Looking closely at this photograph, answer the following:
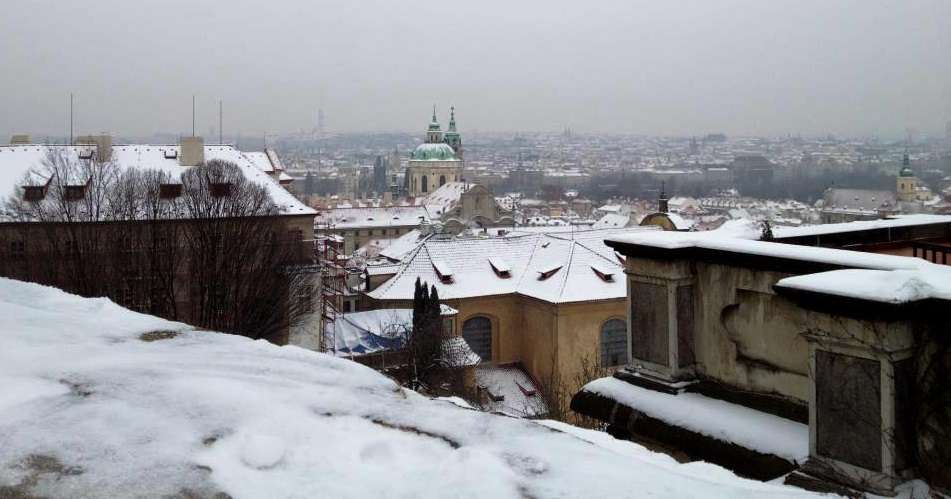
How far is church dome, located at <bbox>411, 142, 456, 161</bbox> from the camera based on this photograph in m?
141

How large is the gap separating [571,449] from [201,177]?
26737mm

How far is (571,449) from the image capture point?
340 cm

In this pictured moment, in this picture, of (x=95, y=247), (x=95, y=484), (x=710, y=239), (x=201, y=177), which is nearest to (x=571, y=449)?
(x=95, y=484)

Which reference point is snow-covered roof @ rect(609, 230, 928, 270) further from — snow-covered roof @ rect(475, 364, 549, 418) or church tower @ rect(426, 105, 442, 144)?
church tower @ rect(426, 105, 442, 144)

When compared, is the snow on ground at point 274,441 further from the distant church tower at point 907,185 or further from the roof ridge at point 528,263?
the distant church tower at point 907,185

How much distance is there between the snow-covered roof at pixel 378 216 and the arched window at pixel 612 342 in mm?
69875

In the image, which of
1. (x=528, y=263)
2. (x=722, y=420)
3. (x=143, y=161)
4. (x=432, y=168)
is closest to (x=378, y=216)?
(x=432, y=168)

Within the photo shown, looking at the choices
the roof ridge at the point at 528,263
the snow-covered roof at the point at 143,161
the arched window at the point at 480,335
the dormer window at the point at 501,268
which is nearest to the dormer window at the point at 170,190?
the snow-covered roof at the point at 143,161

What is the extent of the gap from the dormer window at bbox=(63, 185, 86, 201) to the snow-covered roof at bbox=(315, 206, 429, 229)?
76082 mm

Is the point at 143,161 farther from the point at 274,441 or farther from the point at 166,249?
the point at 274,441

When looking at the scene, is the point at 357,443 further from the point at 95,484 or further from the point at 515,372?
the point at 515,372

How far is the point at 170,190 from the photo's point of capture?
95.1 feet

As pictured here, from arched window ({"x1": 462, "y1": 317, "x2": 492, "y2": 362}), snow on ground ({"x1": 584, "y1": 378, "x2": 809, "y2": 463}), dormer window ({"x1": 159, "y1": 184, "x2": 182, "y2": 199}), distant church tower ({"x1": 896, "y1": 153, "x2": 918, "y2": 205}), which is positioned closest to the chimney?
dormer window ({"x1": 159, "y1": 184, "x2": 182, "y2": 199})

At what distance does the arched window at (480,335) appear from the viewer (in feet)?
118
